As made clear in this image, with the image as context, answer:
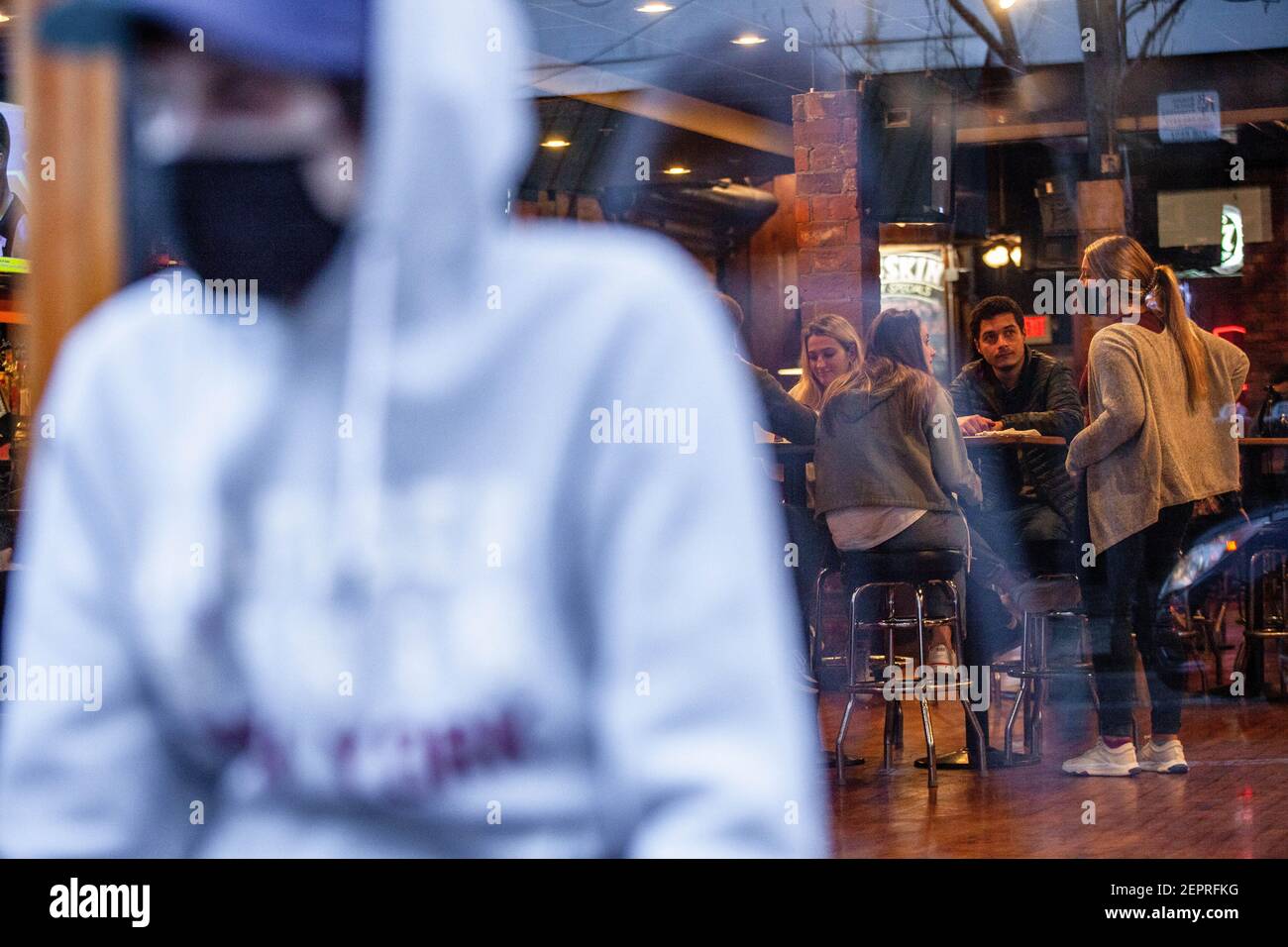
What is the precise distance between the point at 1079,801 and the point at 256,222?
3.56 meters

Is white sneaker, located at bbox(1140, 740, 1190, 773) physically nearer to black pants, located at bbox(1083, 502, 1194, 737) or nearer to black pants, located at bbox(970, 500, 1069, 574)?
black pants, located at bbox(1083, 502, 1194, 737)

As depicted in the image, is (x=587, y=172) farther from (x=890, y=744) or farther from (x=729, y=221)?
(x=890, y=744)

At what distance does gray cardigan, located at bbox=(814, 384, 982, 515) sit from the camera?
Result: 4.53 m

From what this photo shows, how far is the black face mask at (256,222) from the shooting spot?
1.19 m

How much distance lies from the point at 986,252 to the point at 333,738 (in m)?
8.83

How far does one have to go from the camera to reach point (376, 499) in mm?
1179

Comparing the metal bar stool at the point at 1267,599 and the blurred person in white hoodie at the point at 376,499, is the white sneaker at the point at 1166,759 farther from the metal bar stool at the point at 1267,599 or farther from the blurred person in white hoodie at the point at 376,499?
the blurred person in white hoodie at the point at 376,499

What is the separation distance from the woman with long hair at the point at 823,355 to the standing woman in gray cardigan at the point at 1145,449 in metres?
0.79

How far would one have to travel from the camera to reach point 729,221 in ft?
17.1

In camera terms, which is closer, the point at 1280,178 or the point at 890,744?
the point at 890,744

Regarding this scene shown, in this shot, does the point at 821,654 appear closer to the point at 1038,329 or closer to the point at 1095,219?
the point at 1095,219

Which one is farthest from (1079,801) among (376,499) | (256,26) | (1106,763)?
(256,26)
